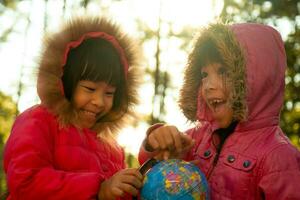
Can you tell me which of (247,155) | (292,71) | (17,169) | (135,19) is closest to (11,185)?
(17,169)

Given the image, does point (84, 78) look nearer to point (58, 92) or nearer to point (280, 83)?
point (58, 92)

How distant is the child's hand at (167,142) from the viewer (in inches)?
133

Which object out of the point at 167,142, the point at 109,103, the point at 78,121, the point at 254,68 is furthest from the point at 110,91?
the point at 254,68

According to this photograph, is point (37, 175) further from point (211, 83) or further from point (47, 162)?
point (211, 83)

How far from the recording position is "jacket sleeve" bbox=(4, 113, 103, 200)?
128 inches

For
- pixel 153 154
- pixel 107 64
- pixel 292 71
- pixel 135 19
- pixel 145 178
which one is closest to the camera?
pixel 145 178

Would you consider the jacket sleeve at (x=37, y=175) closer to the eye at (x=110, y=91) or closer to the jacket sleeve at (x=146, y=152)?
the jacket sleeve at (x=146, y=152)

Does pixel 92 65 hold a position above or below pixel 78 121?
above

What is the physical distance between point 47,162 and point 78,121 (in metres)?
0.49

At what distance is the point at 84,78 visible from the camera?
12.1 ft

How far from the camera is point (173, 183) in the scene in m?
3.13

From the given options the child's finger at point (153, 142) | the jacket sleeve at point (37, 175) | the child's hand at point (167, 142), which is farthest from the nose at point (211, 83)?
the jacket sleeve at point (37, 175)

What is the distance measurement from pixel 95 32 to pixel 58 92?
1.83ft

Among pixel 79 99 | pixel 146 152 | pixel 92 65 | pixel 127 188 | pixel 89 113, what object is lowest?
pixel 127 188
